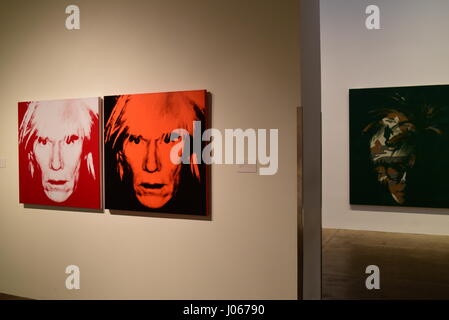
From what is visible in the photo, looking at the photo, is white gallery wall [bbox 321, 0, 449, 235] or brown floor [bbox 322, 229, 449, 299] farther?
white gallery wall [bbox 321, 0, 449, 235]

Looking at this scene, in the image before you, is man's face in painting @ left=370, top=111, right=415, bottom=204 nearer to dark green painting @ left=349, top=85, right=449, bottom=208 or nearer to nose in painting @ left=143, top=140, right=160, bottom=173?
dark green painting @ left=349, top=85, right=449, bottom=208

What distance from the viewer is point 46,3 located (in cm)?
430

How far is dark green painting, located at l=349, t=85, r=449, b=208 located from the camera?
7.09 meters

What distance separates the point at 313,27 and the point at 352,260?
138 inches

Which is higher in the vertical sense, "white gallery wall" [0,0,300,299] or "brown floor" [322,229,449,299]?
"white gallery wall" [0,0,300,299]

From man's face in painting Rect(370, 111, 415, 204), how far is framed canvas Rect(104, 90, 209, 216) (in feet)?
15.8

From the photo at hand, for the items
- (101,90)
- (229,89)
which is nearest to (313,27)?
(229,89)

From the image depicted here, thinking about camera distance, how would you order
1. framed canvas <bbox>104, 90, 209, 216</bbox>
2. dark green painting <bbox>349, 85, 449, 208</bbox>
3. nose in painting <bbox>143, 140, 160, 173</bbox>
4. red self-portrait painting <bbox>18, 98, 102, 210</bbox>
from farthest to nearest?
1. dark green painting <bbox>349, 85, 449, 208</bbox>
2. red self-portrait painting <bbox>18, 98, 102, 210</bbox>
3. nose in painting <bbox>143, 140, 160, 173</bbox>
4. framed canvas <bbox>104, 90, 209, 216</bbox>

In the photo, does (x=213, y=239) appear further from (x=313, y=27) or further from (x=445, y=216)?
(x=445, y=216)

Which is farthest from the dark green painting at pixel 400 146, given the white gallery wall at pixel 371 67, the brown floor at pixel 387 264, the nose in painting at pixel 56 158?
the nose in painting at pixel 56 158

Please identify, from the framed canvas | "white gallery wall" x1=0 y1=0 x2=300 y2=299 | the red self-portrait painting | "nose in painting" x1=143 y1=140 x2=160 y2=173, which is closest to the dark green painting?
"white gallery wall" x1=0 y1=0 x2=300 y2=299

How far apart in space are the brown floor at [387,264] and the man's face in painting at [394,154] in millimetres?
859

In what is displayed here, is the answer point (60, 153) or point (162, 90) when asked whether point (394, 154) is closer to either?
point (162, 90)

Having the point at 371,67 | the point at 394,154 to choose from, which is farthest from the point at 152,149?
the point at 371,67
